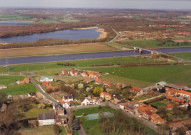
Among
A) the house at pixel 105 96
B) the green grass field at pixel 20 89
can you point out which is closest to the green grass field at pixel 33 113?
the green grass field at pixel 20 89

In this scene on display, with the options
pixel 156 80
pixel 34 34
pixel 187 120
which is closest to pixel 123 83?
pixel 156 80

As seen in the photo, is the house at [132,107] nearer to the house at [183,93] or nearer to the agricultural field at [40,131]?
the house at [183,93]

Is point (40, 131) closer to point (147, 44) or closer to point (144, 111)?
point (144, 111)

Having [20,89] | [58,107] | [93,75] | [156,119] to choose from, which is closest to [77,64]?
[93,75]

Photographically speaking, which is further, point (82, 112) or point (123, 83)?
point (123, 83)

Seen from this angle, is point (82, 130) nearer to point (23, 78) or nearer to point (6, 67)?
point (23, 78)

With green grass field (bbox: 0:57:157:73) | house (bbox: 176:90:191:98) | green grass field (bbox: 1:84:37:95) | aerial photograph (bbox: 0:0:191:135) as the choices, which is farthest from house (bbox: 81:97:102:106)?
green grass field (bbox: 0:57:157:73)
